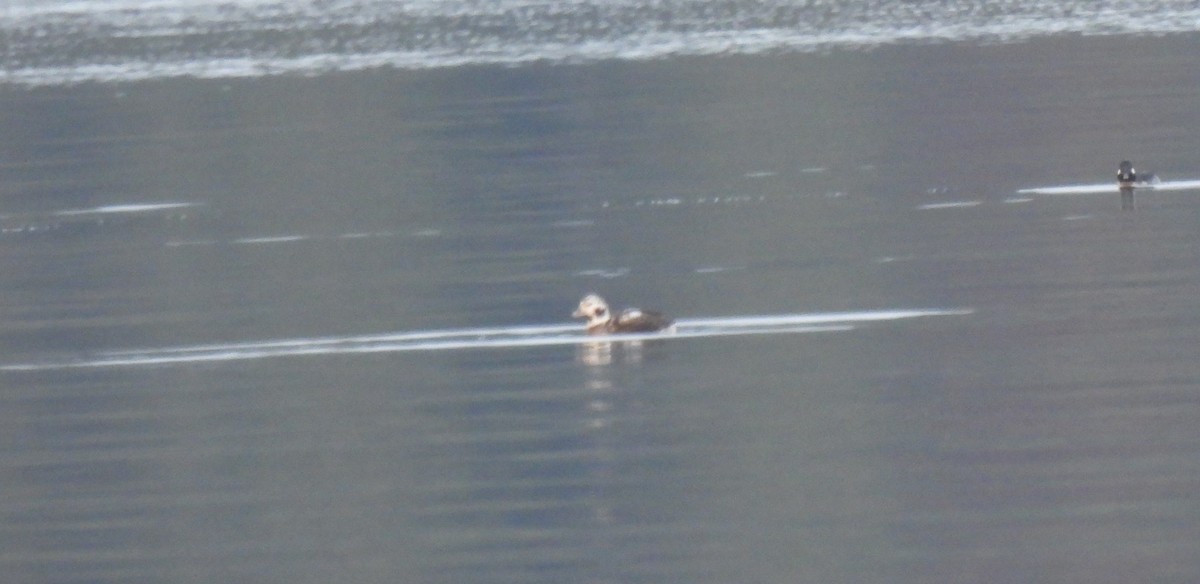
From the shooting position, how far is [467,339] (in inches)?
577

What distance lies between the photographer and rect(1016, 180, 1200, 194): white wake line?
790 inches

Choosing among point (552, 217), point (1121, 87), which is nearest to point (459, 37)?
point (1121, 87)

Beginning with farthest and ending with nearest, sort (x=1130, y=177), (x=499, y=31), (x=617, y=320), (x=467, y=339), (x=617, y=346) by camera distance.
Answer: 1. (x=499, y=31)
2. (x=1130, y=177)
3. (x=467, y=339)
4. (x=617, y=320)
5. (x=617, y=346)

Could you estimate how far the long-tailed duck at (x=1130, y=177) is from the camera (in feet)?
64.3

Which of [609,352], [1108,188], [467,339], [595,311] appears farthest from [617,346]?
[1108,188]

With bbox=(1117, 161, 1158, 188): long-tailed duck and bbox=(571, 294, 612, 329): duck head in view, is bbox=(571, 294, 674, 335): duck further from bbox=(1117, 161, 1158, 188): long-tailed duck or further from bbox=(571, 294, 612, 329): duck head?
bbox=(1117, 161, 1158, 188): long-tailed duck

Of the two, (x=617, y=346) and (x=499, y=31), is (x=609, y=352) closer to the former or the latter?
(x=617, y=346)

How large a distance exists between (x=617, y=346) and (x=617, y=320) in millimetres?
213

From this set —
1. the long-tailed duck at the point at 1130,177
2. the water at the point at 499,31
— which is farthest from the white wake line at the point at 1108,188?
the water at the point at 499,31

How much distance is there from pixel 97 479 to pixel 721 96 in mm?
21174

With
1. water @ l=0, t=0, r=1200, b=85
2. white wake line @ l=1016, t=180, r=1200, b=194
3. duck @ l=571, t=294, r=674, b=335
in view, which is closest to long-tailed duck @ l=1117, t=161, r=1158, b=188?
white wake line @ l=1016, t=180, r=1200, b=194

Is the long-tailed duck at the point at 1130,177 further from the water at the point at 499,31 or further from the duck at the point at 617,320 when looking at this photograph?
the water at the point at 499,31

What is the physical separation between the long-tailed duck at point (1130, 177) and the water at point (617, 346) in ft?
0.46

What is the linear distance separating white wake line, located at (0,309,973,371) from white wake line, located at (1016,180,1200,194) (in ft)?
19.1
